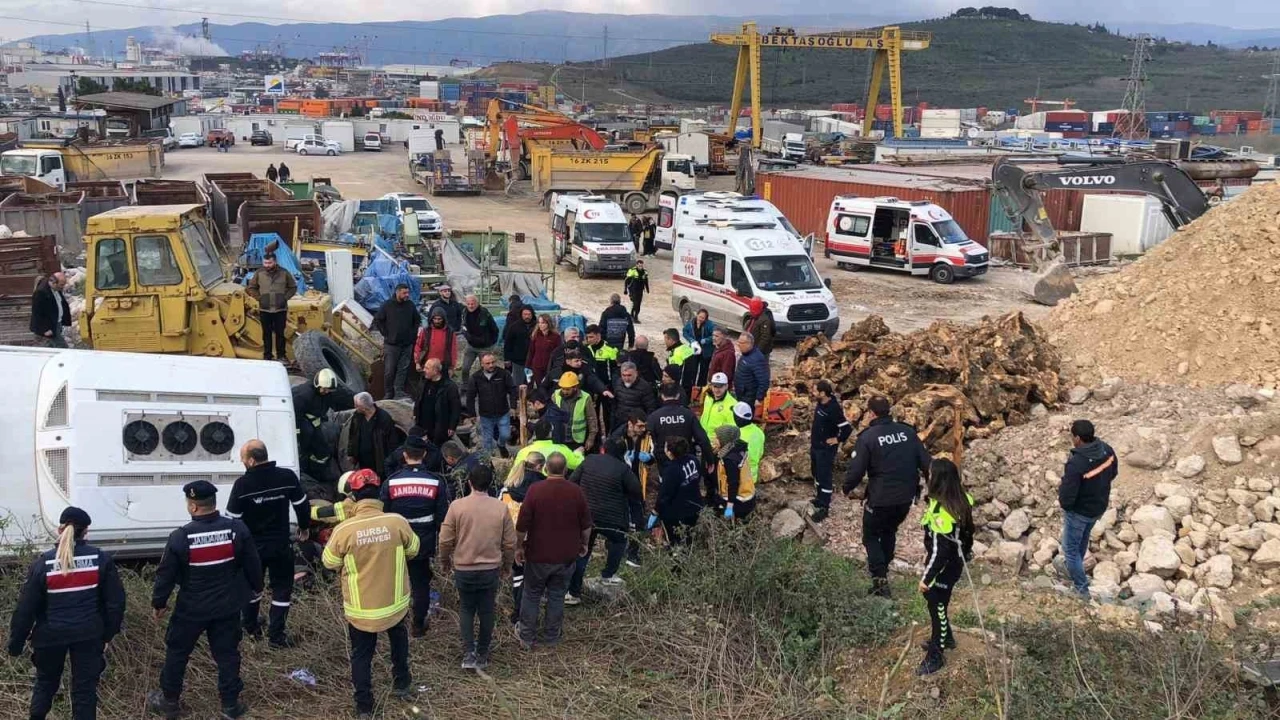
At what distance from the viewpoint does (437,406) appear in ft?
34.8

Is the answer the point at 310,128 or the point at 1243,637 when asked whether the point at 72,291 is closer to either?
the point at 1243,637

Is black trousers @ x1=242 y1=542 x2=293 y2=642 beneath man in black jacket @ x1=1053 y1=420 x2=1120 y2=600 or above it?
beneath

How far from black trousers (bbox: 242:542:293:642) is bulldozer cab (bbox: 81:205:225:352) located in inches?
226

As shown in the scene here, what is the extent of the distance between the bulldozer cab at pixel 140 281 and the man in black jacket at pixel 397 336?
2128 millimetres

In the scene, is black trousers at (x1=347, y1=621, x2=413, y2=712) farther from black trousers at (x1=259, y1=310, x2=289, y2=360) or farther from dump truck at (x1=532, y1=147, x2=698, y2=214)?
dump truck at (x1=532, y1=147, x2=698, y2=214)

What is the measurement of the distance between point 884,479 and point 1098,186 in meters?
13.6

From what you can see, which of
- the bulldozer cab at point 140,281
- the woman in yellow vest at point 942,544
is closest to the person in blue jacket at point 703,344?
the bulldozer cab at point 140,281

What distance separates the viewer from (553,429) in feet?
30.0

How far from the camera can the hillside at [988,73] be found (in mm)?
132500

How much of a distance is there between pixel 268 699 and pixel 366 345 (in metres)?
8.43

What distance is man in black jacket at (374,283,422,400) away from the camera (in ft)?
42.3

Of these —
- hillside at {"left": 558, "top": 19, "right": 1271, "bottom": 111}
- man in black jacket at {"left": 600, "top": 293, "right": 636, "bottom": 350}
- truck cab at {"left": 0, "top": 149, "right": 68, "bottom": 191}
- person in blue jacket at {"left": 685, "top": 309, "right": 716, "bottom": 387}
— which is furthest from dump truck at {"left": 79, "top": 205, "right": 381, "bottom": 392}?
hillside at {"left": 558, "top": 19, "right": 1271, "bottom": 111}

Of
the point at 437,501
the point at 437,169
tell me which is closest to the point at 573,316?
the point at 437,501

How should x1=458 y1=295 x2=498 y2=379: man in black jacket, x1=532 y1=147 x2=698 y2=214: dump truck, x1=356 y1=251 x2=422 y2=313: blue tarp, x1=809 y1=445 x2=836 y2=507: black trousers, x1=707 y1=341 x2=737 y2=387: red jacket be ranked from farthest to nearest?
x1=532 y1=147 x2=698 y2=214: dump truck
x1=356 y1=251 x2=422 y2=313: blue tarp
x1=458 y1=295 x2=498 y2=379: man in black jacket
x1=707 y1=341 x2=737 y2=387: red jacket
x1=809 y1=445 x2=836 y2=507: black trousers
